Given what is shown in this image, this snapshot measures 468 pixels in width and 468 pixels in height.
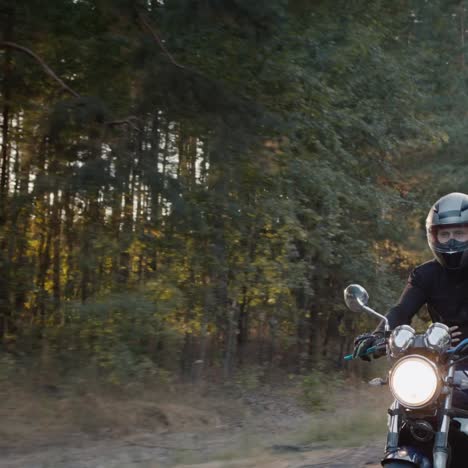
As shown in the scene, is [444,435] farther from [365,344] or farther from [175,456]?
[175,456]

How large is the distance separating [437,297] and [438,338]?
1076 millimetres

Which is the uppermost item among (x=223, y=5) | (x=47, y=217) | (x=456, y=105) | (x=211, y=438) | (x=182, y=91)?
(x=456, y=105)

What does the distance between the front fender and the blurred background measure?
574 cm

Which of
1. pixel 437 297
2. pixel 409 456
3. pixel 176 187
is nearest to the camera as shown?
pixel 409 456

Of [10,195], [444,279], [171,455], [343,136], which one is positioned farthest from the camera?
[343,136]

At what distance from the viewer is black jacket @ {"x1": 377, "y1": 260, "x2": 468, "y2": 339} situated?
4.61 meters

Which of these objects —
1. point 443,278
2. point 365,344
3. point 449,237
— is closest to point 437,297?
point 443,278

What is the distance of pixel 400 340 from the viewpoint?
3691 mm

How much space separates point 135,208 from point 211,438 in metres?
3.63

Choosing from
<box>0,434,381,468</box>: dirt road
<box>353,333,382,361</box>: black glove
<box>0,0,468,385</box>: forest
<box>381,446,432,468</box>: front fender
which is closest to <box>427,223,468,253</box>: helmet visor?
<box>353,333,382,361</box>: black glove

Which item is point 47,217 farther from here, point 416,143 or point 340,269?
point 416,143

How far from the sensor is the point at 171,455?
8375 mm

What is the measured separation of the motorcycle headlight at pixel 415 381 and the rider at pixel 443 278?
60 centimetres

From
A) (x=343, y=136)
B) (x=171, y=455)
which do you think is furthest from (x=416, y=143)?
(x=171, y=455)
